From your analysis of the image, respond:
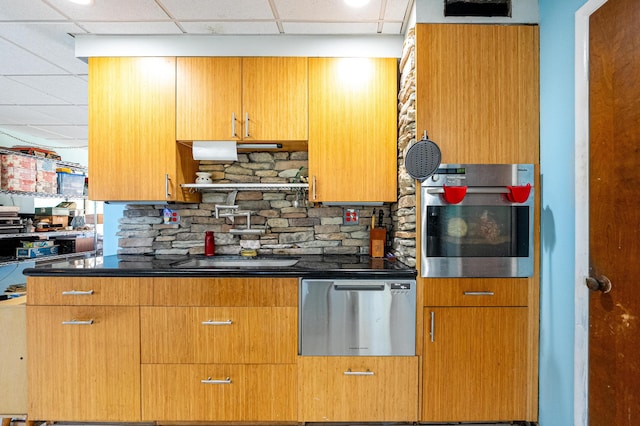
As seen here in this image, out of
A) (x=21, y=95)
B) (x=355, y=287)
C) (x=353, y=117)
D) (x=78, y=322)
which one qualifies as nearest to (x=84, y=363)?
(x=78, y=322)

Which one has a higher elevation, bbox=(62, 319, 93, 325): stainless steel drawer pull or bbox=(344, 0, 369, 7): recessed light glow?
bbox=(344, 0, 369, 7): recessed light glow

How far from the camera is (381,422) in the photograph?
185 centimetres

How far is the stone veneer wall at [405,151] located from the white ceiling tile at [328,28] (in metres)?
0.27

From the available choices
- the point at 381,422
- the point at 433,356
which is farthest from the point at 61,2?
the point at 381,422

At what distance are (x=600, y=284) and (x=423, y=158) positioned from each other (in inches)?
38.1

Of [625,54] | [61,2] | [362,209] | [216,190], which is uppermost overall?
[61,2]

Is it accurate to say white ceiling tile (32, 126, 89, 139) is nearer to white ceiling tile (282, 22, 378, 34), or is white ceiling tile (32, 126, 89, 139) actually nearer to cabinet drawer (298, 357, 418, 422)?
white ceiling tile (282, 22, 378, 34)

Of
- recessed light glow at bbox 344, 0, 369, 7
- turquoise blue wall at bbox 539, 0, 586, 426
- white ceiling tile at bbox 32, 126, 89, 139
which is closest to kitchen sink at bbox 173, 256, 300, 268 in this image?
turquoise blue wall at bbox 539, 0, 586, 426

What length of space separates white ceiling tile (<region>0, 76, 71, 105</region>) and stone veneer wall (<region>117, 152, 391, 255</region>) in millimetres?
1671

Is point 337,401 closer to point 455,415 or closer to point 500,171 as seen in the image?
point 455,415

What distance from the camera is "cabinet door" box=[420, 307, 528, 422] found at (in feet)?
5.86

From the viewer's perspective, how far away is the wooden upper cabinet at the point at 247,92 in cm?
215

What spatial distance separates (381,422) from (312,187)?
150cm

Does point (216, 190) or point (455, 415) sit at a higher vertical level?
point (216, 190)
